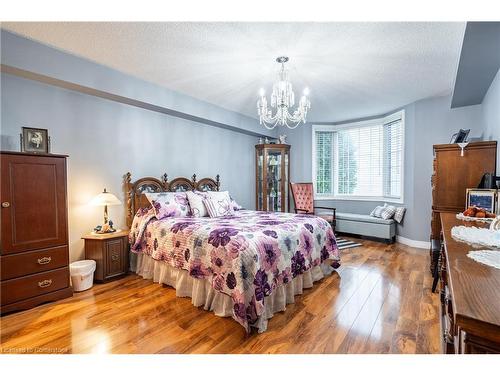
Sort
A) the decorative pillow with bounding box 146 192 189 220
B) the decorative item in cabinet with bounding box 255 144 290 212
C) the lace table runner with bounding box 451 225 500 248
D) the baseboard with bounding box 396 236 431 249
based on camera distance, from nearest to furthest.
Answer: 1. the lace table runner with bounding box 451 225 500 248
2. the decorative pillow with bounding box 146 192 189 220
3. the baseboard with bounding box 396 236 431 249
4. the decorative item in cabinet with bounding box 255 144 290 212

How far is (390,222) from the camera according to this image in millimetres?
4562

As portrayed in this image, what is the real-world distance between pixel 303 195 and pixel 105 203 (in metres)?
3.64

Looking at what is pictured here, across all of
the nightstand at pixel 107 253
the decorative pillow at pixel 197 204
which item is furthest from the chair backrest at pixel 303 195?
the nightstand at pixel 107 253

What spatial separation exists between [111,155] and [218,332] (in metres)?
2.58

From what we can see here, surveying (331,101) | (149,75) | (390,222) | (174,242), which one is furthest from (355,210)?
(149,75)

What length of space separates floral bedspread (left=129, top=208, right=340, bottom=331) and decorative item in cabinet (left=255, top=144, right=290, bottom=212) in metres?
2.22

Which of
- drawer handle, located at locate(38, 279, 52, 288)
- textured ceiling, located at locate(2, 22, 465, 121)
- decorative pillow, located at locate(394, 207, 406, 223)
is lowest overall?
drawer handle, located at locate(38, 279, 52, 288)

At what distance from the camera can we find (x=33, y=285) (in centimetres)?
230

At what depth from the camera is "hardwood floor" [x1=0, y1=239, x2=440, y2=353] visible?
1755 mm

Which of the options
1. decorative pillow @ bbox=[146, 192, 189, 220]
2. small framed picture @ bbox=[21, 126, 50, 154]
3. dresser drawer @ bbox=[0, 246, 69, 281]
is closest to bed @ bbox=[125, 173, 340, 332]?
decorative pillow @ bbox=[146, 192, 189, 220]

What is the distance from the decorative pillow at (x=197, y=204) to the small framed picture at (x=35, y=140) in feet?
5.48

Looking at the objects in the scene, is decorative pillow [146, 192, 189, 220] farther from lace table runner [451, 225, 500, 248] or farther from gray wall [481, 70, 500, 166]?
gray wall [481, 70, 500, 166]

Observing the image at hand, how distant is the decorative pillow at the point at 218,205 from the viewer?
11.4 feet

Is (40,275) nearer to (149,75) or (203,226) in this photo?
(203,226)
